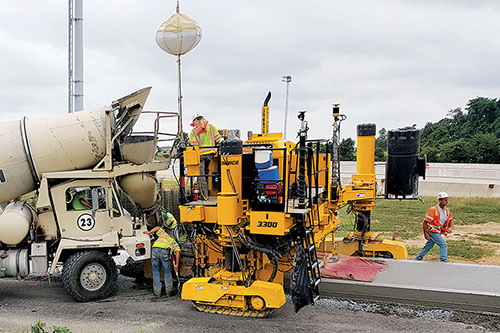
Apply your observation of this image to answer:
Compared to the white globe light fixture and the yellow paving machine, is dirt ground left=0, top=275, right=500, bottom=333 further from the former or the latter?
the white globe light fixture

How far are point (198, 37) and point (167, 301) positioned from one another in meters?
5.05

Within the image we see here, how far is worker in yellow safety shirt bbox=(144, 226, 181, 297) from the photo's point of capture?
8.11 metres

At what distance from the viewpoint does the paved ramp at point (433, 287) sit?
260 inches

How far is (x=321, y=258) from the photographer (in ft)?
27.4

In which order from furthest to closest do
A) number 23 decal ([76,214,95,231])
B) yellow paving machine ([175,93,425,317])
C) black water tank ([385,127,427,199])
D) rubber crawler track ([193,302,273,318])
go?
black water tank ([385,127,427,199]) < number 23 decal ([76,214,95,231]) < rubber crawler track ([193,302,273,318]) < yellow paving machine ([175,93,425,317])

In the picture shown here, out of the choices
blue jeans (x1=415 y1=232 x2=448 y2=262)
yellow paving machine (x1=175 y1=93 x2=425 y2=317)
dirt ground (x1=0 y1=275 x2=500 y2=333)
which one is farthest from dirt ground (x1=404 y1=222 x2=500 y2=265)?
yellow paving machine (x1=175 y1=93 x2=425 y2=317)

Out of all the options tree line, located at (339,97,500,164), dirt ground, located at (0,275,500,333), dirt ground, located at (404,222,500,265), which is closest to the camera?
dirt ground, located at (0,275,500,333)

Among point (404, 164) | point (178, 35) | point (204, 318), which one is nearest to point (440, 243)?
point (404, 164)

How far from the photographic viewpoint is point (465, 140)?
43.0 m

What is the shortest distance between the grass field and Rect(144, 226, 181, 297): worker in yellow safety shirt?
4559 mm

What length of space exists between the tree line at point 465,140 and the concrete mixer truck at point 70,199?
3070 centimetres

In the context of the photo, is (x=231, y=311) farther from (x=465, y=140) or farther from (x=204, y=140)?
(x=465, y=140)

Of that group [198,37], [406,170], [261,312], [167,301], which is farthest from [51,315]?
[406,170]

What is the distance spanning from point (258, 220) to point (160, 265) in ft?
8.78
